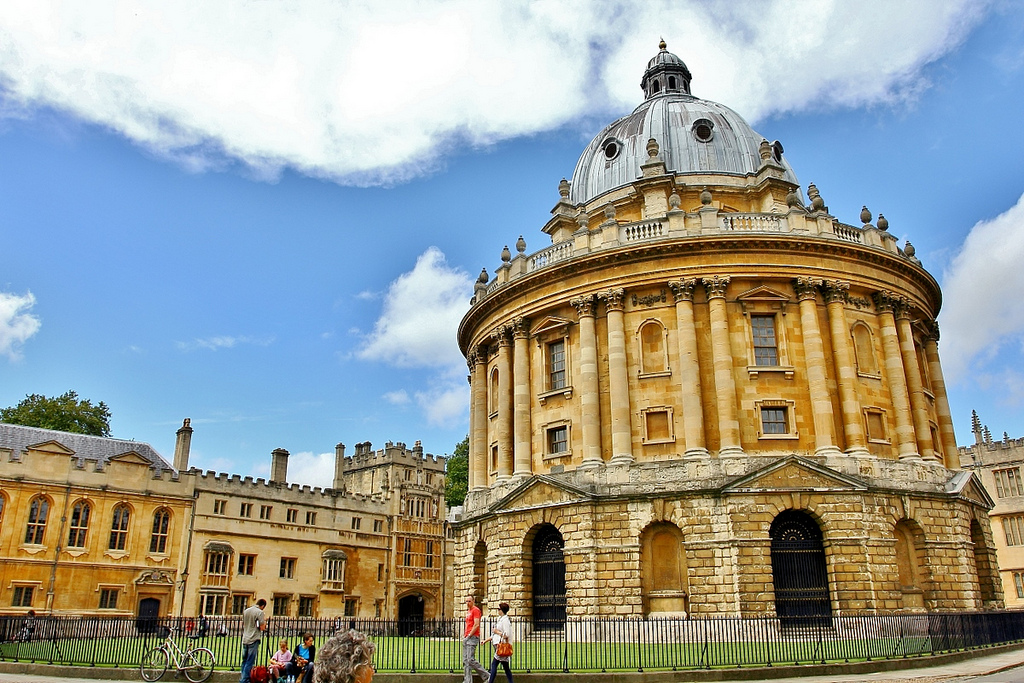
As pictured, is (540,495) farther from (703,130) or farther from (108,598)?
(108,598)

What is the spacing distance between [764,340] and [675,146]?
13.3 metres

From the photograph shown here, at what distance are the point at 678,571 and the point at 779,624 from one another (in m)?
4.08

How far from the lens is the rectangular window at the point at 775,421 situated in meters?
29.7

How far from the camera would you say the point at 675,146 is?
4006cm

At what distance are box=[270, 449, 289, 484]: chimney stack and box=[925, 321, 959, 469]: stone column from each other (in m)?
41.0

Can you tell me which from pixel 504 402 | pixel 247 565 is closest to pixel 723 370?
pixel 504 402

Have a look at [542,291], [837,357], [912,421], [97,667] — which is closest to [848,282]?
[837,357]

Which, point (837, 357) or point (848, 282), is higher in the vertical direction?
point (848, 282)

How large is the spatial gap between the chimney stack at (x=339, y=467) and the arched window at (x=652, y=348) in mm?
42487

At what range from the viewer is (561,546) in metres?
30.2

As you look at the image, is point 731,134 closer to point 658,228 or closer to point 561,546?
point 658,228

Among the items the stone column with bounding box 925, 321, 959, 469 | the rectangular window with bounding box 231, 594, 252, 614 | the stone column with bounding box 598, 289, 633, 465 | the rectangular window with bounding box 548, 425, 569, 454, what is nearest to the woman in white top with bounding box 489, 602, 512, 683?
the stone column with bounding box 598, 289, 633, 465

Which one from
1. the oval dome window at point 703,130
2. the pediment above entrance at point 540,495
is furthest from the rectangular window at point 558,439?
the oval dome window at point 703,130

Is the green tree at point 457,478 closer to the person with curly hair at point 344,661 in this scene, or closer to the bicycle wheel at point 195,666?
the bicycle wheel at point 195,666
